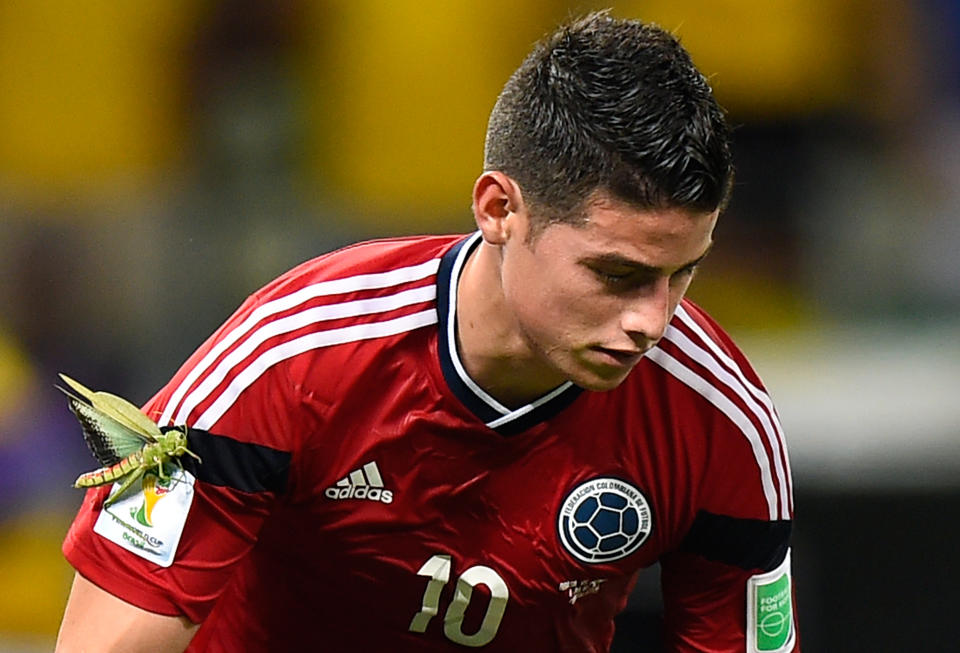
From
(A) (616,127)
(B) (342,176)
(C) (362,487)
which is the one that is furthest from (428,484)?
(B) (342,176)

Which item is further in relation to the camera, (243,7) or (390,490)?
(243,7)

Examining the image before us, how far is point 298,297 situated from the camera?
6.71ft

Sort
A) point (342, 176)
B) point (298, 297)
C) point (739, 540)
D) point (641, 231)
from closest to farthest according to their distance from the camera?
point (641, 231), point (298, 297), point (739, 540), point (342, 176)

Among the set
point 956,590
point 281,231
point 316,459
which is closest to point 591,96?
point 316,459

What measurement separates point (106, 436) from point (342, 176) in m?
2.61

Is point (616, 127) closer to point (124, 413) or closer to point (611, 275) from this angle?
point (611, 275)

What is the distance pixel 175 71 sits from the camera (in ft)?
15.1

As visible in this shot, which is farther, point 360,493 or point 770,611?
point 770,611

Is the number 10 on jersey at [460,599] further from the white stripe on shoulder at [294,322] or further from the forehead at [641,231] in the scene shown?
the forehead at [641,231]

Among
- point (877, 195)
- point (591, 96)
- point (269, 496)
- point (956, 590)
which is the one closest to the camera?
point (591, 96)

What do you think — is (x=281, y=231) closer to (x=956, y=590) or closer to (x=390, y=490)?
(x=956, y=590)

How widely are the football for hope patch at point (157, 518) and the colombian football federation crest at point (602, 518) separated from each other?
499mm

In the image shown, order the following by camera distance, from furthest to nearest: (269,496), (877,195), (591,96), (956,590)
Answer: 1. (877,195)
2. (956,590)
3. (269,496)
4. (591,96)

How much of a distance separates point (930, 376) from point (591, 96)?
108 inches
